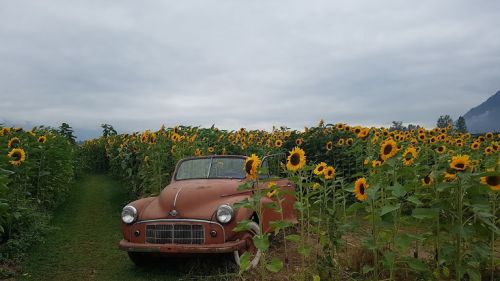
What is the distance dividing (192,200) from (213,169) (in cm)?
119

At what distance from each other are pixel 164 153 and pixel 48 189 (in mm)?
3071

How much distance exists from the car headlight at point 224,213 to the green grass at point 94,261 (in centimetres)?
59

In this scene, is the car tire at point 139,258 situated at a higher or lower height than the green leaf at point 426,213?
lower

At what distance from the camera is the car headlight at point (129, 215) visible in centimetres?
617

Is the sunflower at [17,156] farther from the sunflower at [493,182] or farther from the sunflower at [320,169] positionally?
the sunflower at [493,182]

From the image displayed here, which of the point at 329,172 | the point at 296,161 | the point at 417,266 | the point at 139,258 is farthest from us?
the point at 139,258

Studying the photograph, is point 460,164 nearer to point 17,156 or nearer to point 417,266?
point 417,266

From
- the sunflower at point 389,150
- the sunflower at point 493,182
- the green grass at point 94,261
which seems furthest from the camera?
the green grass at point 94,261

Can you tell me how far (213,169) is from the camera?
730 centimetres

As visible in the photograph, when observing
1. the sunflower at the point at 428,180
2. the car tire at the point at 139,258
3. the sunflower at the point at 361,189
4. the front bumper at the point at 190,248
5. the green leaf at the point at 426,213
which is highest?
the sunflower at the point at 428,180

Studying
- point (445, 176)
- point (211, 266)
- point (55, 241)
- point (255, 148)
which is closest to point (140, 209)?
point (211, 266)

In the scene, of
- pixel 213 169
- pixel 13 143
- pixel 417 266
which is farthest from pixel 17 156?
pixel 417 266

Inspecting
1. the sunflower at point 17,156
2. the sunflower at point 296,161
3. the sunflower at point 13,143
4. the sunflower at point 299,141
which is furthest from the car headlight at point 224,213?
the sunflower at point 299,141

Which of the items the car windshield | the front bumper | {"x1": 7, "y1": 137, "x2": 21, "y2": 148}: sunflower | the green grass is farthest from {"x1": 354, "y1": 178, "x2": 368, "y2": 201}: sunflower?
{"x1": 7, "y1": 137, "x2": 21, "y2": 148}: sunflower
